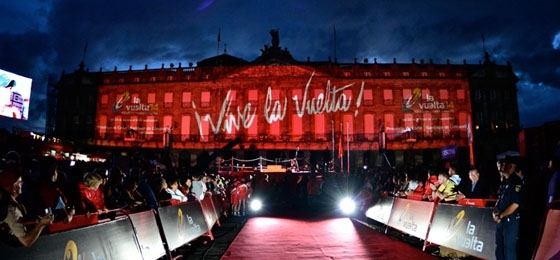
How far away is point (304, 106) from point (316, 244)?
32565 mm

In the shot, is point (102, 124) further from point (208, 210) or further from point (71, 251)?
point (71, 251)

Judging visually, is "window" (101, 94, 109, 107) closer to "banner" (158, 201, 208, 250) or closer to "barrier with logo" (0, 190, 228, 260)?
"banner" (158, 201, 208, 250)

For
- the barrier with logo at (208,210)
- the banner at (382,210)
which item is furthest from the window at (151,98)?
the banner at (382,210)

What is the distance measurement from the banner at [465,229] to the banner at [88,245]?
17.5 ft

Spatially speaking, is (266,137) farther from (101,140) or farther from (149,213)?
(149,213)

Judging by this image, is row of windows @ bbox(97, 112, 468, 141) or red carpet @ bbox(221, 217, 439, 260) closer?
red carpet @ bbox(221, 217, 439, 260)

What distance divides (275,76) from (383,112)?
1331 cm

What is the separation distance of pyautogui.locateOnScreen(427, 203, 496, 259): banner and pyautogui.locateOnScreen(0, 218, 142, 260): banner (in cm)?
533

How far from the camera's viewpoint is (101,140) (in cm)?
3956

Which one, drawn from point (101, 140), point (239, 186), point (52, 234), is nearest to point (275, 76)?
point (101, 140)

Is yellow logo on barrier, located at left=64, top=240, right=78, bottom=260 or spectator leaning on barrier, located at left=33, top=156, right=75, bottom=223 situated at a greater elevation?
spectator leaning on barrier, located at left=33, top=156, right=75, bottom=223

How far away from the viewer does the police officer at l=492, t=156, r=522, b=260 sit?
15.0ft

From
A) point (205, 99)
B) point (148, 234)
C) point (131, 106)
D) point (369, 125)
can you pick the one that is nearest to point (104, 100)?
point (131, 106)

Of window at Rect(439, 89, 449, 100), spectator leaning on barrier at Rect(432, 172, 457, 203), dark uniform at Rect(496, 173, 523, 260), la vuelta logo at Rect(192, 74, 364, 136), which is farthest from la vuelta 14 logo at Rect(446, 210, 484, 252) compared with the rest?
window at Rect(439, 89, 449, 100)
